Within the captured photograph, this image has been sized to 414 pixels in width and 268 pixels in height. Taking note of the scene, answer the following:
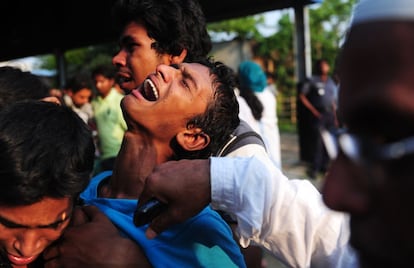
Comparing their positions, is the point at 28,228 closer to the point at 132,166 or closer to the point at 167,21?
the point at 132,166

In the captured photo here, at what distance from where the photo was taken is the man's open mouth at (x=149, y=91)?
180 cm

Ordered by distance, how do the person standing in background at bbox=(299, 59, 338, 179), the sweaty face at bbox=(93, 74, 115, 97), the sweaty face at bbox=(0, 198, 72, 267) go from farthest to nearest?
the person standing in background at bbox=(299, 59, 338, 179), the sweaty face at bbox=(93, 74, 115, 97), the sweaty face at bbox=(0, 198, 72, 267)

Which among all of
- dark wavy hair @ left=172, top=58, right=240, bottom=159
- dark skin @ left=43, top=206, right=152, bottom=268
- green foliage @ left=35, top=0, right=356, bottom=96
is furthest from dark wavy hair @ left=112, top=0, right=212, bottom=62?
green foliage @ left=35, top=0, right=356, bottom=96

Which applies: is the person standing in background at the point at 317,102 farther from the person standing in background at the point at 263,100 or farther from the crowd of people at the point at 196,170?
the crowd of people at the point at 196,170

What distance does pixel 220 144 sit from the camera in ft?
6.36

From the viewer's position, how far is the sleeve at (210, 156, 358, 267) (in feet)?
3.91

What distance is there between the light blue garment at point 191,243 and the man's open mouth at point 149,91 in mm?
533

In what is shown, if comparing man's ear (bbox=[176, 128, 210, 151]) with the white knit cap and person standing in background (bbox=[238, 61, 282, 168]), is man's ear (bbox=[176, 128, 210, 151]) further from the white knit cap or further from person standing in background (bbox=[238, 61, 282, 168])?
person standing in background (bbox=[238, 61, 282, 168])

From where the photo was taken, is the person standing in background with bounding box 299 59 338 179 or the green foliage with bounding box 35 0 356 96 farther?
the green foliage with bounding box 35 0 356 96

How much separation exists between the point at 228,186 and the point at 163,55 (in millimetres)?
1380

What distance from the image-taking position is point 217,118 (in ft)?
6.01

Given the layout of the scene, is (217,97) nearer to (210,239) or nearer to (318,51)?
(210,239)

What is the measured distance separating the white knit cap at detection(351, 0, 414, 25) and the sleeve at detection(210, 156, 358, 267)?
0.56 meters

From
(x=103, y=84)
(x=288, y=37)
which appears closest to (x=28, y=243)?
(x=103, y=84)
